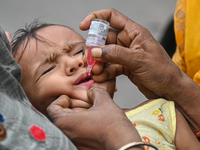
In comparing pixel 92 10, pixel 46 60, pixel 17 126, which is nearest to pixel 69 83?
pixel 46 60

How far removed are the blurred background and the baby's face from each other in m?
1.52

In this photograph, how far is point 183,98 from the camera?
1.20 metres

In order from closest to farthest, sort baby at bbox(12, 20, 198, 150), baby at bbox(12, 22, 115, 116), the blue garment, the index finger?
the blue garment, baby at bbox(12, 20, 198, 150), baby at bbox(12, 22, 115, 116), the index finger

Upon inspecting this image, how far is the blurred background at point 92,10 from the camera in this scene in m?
2.74

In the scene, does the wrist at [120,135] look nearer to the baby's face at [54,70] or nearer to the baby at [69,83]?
the baby at [69,83]

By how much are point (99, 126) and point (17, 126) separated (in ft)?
0.96

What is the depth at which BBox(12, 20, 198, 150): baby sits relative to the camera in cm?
107

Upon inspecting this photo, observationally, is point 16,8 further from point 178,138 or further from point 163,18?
point 178,138

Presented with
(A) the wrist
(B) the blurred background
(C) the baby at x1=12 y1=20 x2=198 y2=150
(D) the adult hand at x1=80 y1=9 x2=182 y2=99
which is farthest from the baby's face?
(B) the blurred background

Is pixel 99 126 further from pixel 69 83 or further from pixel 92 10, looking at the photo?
pixel 92 10

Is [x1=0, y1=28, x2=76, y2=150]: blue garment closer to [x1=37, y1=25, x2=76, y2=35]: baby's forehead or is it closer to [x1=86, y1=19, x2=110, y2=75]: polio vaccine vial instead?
[x1=86, y1=19, x2=110, y2=75]: polio vaccine vial

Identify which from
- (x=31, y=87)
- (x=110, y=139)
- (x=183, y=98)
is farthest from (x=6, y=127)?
(x=183, y=98)

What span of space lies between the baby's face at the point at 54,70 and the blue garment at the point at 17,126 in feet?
1.43

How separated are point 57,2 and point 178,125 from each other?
8.38ft
